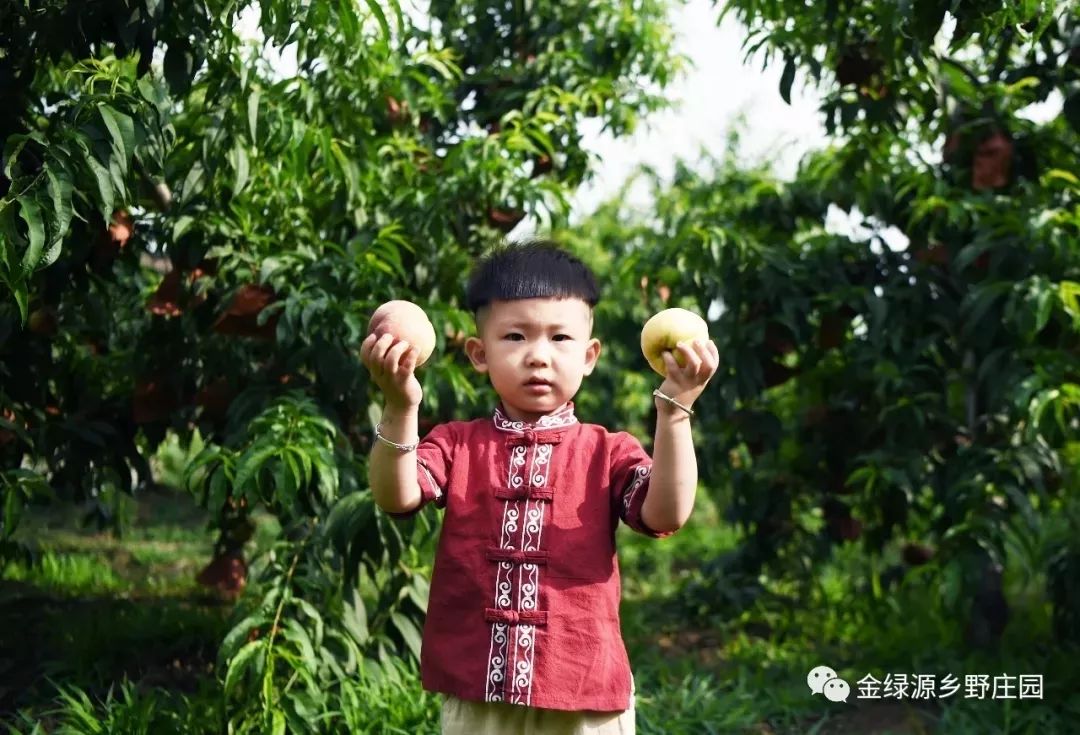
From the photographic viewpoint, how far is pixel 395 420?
1.60 meters

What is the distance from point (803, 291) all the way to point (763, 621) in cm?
138

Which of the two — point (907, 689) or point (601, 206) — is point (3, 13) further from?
point (601, 206)

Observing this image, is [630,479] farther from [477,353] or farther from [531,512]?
[477,353]

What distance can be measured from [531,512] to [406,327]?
13.1 inches

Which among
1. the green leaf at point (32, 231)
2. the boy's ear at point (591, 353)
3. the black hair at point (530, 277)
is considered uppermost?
the green leaf at point (32, 231)

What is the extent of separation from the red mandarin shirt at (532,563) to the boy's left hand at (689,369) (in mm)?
194

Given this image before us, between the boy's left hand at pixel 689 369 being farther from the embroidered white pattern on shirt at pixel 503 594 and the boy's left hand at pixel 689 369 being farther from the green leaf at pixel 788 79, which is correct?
the green leaf at pixel 788 79

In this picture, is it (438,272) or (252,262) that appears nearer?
(252,262)

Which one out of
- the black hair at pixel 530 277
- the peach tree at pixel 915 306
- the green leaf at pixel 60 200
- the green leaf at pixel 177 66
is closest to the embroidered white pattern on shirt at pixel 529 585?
the black hair at pixel 530 277

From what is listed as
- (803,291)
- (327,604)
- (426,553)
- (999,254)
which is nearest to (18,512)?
(327,604)

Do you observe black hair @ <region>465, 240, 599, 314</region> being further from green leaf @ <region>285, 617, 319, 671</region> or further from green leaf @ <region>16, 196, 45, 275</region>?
green leaf @ <region>285, 617, 319, 671</region>

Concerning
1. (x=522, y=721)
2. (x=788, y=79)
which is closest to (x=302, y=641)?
(x=522, y=721)

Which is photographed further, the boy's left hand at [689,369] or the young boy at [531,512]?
the young boy at [531,512]

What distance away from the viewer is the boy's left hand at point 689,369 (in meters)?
1.51
